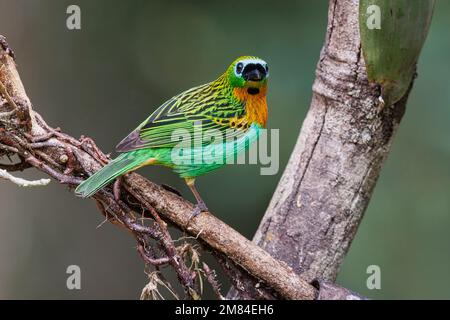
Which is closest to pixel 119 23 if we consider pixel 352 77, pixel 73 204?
pixel 73 204

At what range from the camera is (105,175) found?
254cm

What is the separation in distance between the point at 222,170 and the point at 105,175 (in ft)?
6.47

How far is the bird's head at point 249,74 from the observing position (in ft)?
9.46

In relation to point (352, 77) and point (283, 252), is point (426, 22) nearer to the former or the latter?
point (352, 77)

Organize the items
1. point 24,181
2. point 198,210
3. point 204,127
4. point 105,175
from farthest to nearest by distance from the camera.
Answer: point 204,127 → point 198,210 → point 105,175 → point 24,181

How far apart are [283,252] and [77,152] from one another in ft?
3.67

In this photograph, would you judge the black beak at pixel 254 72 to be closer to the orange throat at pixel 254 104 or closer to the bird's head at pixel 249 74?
the bird's head at pixel 249 74

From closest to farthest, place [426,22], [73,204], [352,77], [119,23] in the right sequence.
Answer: [426,22] < [352,77] < [73,204] < [119,23]

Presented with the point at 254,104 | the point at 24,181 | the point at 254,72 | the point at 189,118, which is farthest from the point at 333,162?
the point at 24,181

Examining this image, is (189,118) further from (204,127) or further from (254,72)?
(254,72)

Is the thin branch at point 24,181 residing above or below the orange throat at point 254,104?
below

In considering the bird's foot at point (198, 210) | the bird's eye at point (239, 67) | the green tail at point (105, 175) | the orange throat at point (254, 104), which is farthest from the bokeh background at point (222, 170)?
the green tail at point (105, 175)

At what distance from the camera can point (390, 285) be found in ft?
15.4

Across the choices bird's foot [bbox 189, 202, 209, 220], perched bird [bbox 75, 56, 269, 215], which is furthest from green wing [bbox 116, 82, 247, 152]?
bird's foot [bbox 189, 202, 209, 220]
